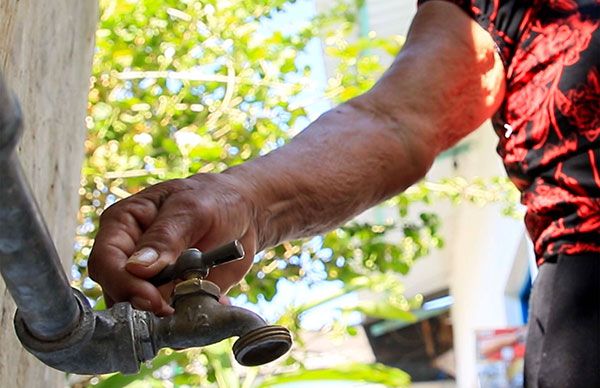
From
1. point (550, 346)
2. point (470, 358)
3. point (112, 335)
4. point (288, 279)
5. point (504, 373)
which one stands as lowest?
point (470, 358)

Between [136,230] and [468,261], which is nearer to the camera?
[136,230]

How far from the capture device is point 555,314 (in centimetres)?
116

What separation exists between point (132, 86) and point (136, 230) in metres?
2.09

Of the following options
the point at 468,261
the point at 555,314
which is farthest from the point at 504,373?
the point at 468,261

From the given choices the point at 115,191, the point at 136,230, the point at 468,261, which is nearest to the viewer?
the point at 136,230

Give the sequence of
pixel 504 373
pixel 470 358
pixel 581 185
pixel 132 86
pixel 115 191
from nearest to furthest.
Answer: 1. pixel 581 185
2. pixel 115 191
3. pixel 132 86
4. pixel 504 373
5. pixel 470 358

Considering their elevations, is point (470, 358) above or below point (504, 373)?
below

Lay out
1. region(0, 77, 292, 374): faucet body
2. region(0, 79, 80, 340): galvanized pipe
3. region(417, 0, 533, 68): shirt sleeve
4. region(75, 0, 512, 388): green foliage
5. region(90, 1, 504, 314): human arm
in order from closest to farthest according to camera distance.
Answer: region(0, 79, 80, 340): galvanized pipe < region(0, 77, 292, 374): faucet body < region(90, 1, 504, 314): human arm < region(417, 0, 533, 68): shirt sleeve < region(75, 0, 512, 388): green foliage

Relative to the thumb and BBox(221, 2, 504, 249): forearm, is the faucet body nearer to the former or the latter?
the thumb

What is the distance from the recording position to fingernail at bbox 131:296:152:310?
796mm

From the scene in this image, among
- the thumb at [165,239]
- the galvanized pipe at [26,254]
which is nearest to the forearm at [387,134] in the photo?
the thumb at [165,239]

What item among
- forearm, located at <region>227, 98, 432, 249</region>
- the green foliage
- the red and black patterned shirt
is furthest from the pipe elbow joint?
the green foliage

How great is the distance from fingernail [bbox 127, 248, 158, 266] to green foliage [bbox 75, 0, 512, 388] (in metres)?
1.70

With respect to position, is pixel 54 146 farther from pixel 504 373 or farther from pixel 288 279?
pixel 504 373
